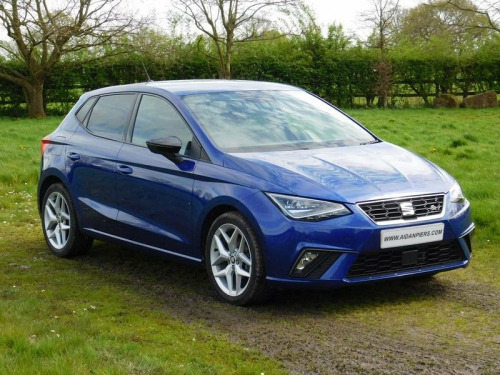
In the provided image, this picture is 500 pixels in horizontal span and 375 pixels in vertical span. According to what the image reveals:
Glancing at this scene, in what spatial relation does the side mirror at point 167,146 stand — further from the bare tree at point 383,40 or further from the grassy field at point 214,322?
the bare tree at point 383,40

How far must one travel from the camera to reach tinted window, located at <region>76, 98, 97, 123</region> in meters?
8.16

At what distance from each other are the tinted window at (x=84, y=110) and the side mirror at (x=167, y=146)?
1.72 m

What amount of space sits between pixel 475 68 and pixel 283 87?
27.4 metres

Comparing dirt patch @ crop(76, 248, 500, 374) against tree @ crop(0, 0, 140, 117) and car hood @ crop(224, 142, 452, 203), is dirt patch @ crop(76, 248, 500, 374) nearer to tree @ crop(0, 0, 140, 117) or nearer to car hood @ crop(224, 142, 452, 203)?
car hood @ crop(224, 142, 452, 203)

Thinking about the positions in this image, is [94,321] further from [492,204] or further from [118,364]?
[492,204]

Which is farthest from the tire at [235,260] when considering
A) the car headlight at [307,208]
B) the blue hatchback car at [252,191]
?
the car headlight at [307,208]

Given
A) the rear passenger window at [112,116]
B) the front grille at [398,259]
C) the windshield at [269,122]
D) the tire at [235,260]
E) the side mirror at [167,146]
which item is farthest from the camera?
the rear passenger window at [112,116]

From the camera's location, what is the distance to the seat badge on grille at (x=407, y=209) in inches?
229

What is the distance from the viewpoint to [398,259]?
232 inches

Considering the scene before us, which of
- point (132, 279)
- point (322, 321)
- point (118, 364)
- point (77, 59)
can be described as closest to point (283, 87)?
point (132, 279)

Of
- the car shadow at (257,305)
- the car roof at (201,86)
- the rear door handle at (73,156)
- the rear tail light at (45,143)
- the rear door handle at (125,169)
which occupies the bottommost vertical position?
the car shadow at (257,305)

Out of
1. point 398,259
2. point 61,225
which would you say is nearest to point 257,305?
point 398,259

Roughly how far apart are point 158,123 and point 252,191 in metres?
1.46

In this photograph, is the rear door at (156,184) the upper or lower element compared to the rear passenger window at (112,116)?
lower
